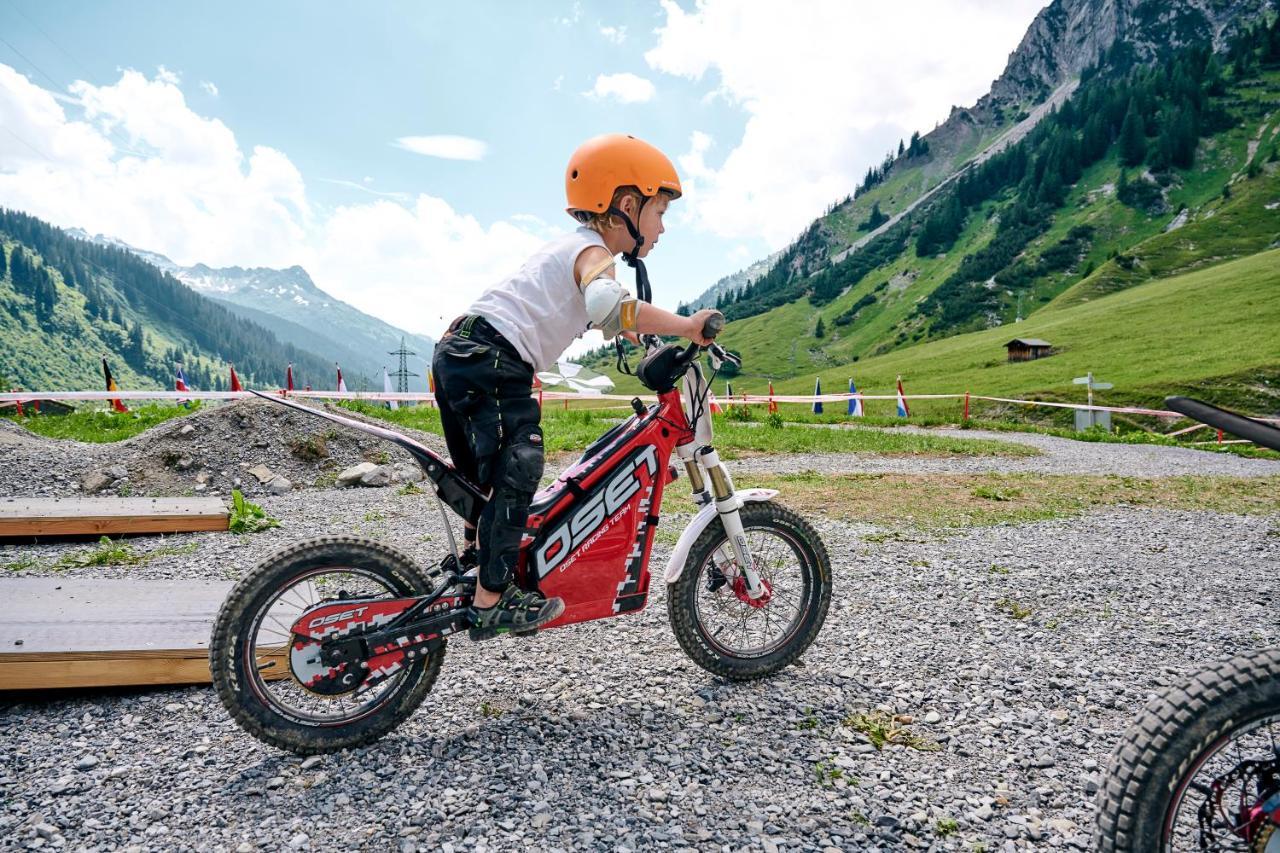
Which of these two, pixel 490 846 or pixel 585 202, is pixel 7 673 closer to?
pixel 490 846

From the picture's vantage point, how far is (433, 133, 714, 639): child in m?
3.54

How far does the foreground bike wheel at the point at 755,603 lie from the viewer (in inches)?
165

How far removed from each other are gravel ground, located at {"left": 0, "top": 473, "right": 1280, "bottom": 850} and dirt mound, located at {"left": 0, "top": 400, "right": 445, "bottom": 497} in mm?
7400

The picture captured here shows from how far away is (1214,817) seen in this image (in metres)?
2.24

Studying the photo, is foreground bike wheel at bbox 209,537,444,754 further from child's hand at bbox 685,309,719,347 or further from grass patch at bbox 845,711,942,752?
grass patch at bbox 845,711,942,752

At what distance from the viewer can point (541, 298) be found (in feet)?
12.2

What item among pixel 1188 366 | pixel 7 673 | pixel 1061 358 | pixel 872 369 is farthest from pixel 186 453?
pixel 872 369

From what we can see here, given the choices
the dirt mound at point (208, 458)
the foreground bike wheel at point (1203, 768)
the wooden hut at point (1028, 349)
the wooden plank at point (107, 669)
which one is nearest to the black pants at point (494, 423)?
the wooden plank at point (107, 669)

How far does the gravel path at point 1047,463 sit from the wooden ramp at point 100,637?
10.8 m

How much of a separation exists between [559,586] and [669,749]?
41.8 inches

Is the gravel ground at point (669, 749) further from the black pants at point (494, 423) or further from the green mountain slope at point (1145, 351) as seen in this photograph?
the green mountain slope at point (1145, 351)

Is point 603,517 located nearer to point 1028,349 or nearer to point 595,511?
point 595,511

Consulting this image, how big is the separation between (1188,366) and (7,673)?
220ft

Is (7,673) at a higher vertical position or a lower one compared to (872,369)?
lower
